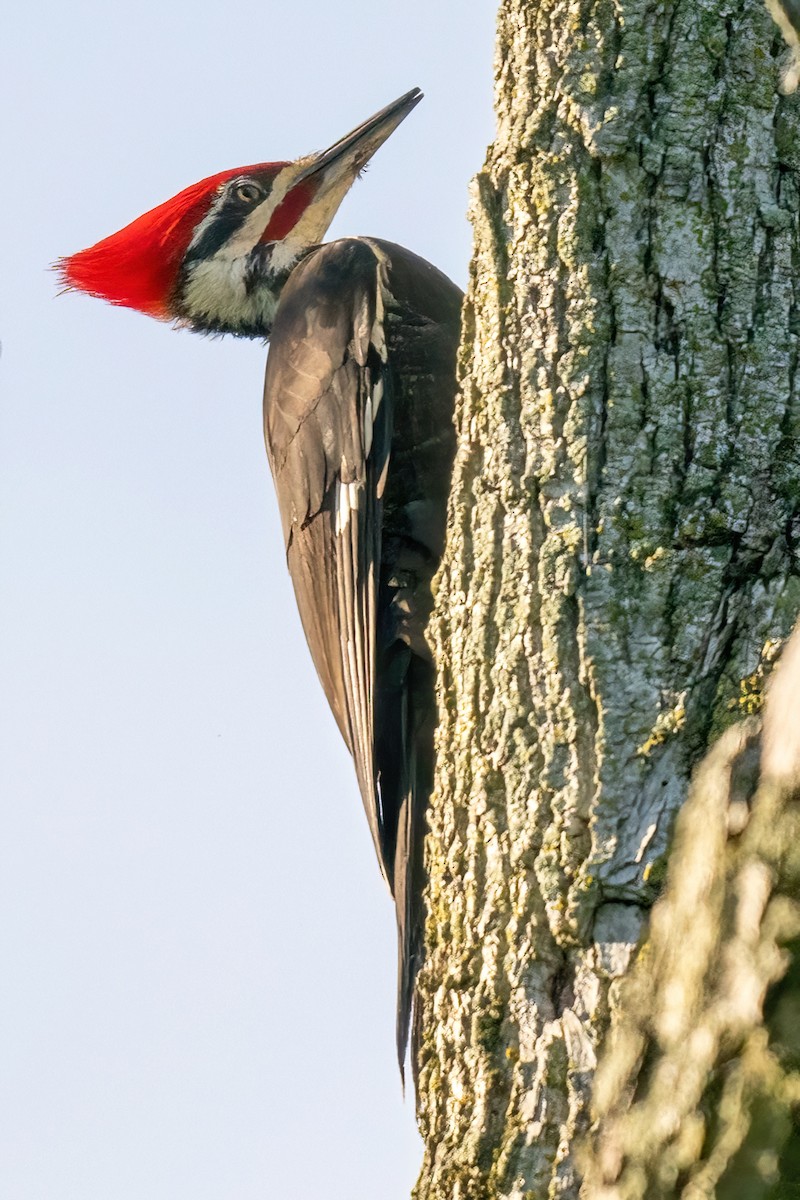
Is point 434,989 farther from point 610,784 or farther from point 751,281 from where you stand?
point 751,281

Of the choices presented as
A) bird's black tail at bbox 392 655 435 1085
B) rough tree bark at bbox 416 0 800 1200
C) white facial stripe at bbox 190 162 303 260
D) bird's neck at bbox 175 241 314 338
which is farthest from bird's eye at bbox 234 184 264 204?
rough tree bark at bbox 416 0 800 1200

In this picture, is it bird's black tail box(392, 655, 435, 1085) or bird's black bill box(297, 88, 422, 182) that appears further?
bird's black bill box(297, 88, 422, 182)

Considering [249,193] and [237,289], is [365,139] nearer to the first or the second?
[249,193]

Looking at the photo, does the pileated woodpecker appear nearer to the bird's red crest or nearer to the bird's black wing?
the bird's black wing

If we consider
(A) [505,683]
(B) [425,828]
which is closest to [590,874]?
(A) [505,683]

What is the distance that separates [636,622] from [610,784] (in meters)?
0.23

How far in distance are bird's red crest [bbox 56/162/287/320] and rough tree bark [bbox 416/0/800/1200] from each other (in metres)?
2.20

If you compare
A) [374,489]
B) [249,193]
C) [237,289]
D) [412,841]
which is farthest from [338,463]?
[249,193]

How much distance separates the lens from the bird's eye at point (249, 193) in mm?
4461

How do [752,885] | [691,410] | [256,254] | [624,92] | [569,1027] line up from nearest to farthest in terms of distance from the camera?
[752,885] → [569,1027] → [691,410] → [624,92] → [256,254]

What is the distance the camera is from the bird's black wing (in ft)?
10.7

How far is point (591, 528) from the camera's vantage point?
7.05ft

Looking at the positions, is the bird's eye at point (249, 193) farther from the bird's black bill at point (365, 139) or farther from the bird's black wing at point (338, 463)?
the bird's black wing at point (338, 463)

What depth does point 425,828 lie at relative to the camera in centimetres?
305
